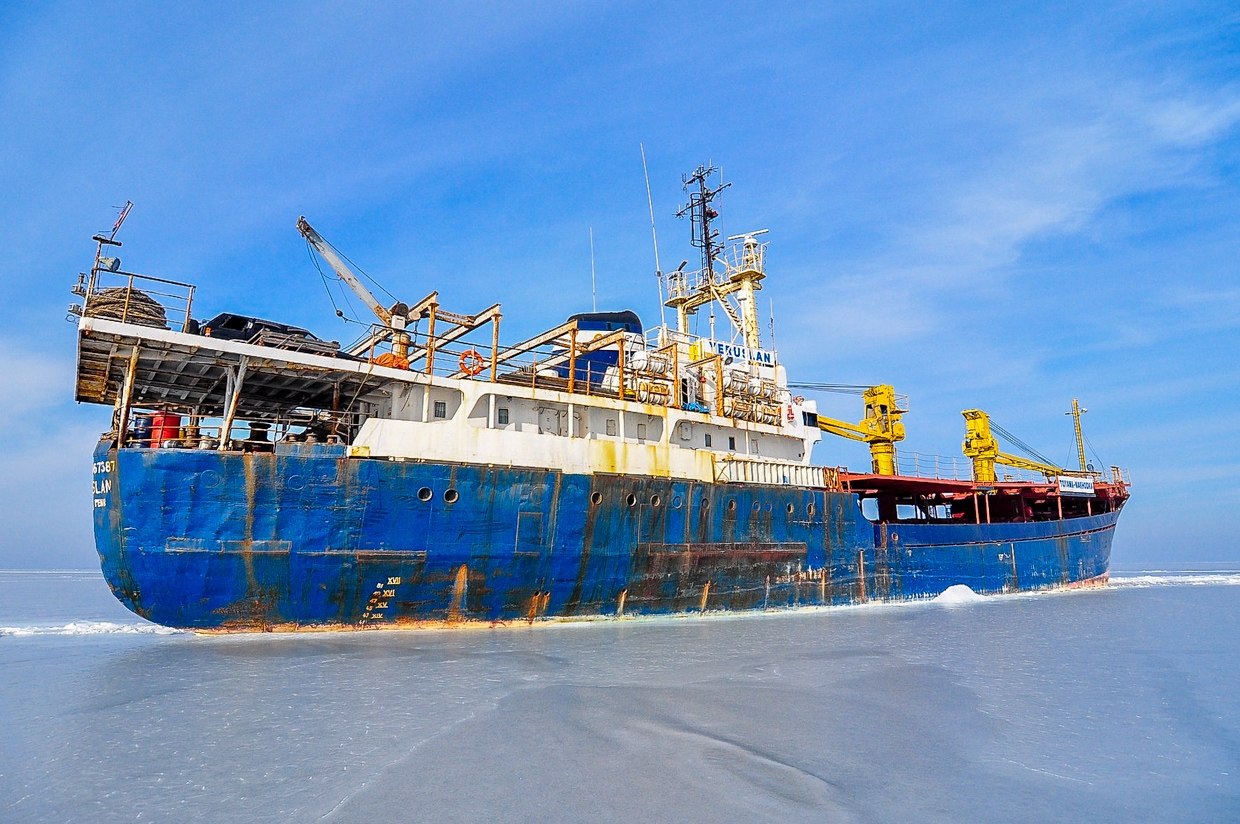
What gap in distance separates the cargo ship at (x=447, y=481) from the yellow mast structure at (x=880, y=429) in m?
3.25

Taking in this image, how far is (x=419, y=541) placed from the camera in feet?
47.9

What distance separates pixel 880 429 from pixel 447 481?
20.5 metres

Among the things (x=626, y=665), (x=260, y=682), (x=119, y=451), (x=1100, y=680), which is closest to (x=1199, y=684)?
(x=1100, y=680)

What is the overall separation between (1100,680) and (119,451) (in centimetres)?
1788

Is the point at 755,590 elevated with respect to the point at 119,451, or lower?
lower

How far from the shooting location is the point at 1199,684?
10219 mm

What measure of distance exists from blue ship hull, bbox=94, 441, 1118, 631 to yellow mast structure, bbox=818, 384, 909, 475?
23.6 feet

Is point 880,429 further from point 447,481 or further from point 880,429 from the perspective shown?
point 447,481

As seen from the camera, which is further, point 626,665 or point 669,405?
point 669,405

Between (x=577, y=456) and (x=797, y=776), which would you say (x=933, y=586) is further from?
(x=797, y=776)

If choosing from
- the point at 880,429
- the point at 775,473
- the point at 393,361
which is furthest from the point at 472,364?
the point at 880,429

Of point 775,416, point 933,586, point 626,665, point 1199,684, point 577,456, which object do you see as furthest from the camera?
point 933,586

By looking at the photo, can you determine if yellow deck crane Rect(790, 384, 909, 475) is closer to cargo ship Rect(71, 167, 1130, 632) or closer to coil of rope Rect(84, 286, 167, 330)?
Answer: cargo ship Rect(71, 167, 1130, 632)

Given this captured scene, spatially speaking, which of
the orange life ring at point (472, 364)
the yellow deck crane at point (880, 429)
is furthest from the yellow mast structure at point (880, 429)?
the orange life ring at point (472, 364)
